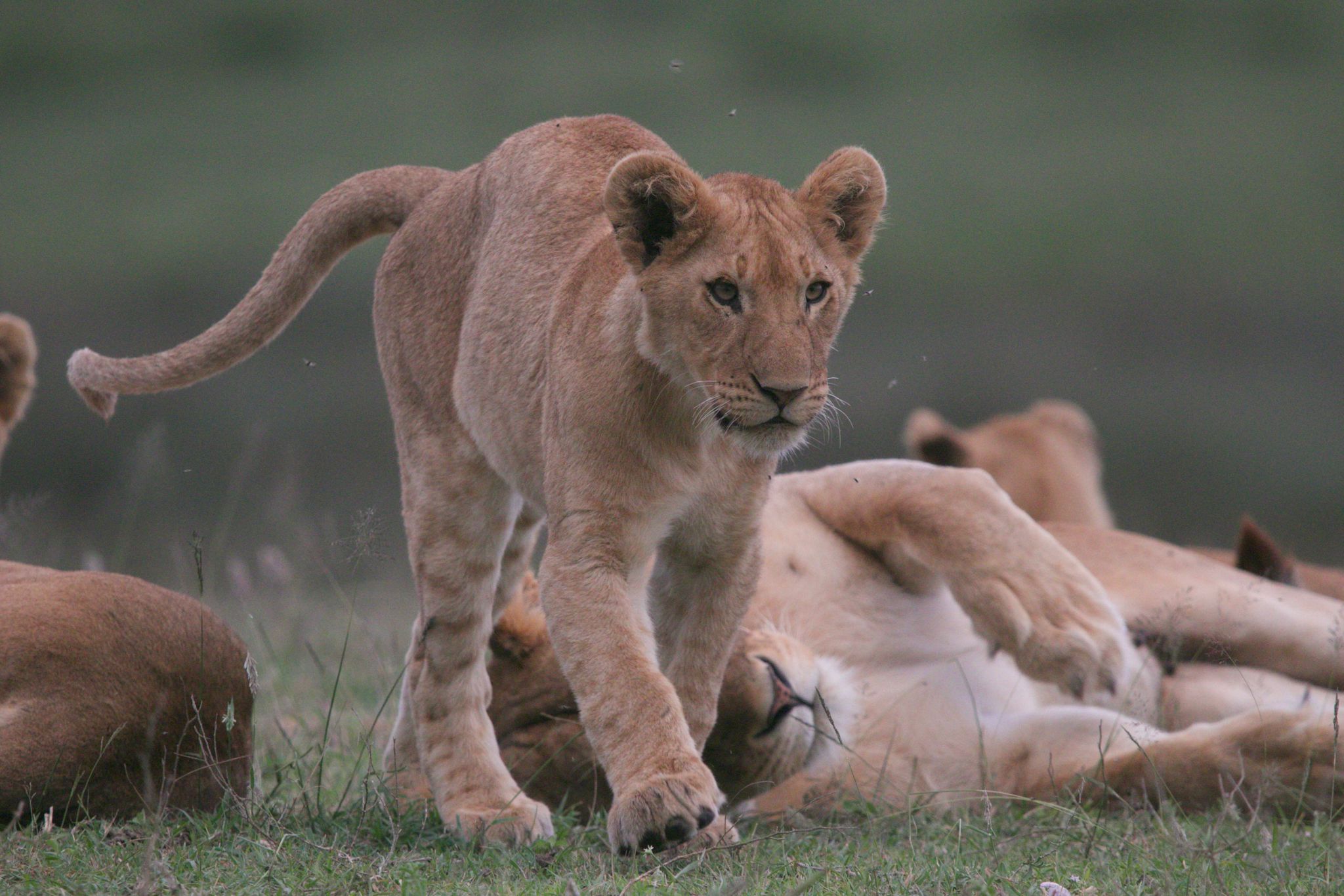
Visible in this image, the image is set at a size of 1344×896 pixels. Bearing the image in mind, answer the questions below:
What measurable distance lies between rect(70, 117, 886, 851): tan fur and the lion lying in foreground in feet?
1.40

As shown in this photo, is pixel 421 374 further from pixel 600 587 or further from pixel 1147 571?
pixel 1147 571

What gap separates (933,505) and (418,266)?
4.47 feet

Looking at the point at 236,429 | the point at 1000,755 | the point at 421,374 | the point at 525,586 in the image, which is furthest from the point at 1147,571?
the point at 236,429

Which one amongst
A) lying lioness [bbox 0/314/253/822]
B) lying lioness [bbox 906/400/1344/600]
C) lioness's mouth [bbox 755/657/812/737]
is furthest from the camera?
lying lioness [bbox 906/400/1344/600]

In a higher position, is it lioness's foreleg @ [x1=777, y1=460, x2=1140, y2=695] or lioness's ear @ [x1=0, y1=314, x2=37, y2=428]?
lioness's ear @ [x1=0, y1=314, x2=37, y2=428]

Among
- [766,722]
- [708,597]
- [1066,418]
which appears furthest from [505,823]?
[1066,418]

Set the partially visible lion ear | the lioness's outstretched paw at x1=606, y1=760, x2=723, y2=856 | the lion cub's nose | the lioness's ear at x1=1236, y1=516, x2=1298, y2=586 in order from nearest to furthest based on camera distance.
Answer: the lioness's outstretched paw at x1=606, y1=760, x2=723, y2=856, the lion cub's nose, the partially visible lion ear, the lioness's ear at x1=1236, y1=516, x2=1298, y2=586

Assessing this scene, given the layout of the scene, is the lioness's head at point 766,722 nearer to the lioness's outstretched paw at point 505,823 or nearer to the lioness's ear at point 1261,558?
the lioness's outstretched paw at point 505,823

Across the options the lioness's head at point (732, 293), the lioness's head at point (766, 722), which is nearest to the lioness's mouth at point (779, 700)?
the lioness's head at point (766, 722)

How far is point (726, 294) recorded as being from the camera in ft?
9.83

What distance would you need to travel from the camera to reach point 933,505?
14.1ft

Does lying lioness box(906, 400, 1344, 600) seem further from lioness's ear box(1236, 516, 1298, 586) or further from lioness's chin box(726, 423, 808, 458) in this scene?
lioness's chin box(726, 423, 808, 458)

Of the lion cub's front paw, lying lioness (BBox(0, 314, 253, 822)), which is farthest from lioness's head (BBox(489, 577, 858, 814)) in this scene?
lying lioness (BBox(0, 314, 253, 822))

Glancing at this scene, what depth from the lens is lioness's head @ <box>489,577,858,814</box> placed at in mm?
3811
